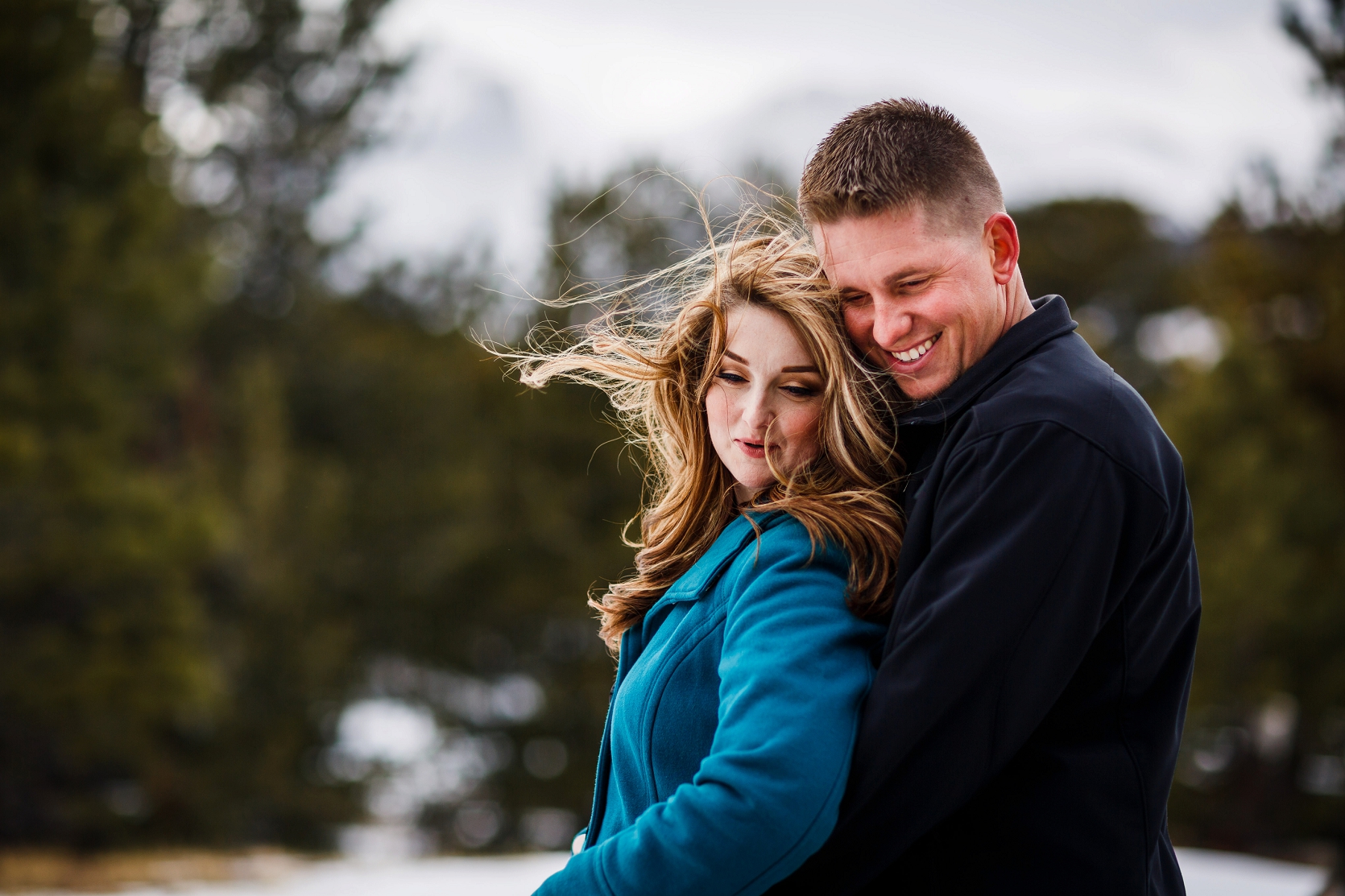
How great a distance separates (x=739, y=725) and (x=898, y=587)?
0.83 feet

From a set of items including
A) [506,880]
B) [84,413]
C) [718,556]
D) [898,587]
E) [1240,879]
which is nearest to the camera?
[898,587]

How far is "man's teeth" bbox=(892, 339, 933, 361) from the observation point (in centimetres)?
146

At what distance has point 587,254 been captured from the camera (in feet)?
35.7

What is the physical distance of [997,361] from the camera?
140 centimetres

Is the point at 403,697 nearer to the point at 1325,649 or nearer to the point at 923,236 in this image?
the point at 1325,649

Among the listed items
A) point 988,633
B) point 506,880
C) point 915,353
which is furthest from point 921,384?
point 506,880

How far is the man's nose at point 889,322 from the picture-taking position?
1442 millimetres

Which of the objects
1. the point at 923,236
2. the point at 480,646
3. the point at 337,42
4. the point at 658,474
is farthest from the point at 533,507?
the point at 923,236

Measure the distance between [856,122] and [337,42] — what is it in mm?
13458

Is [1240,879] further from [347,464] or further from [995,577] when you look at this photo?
[347,464]

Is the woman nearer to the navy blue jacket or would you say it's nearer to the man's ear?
the navy blue jacket

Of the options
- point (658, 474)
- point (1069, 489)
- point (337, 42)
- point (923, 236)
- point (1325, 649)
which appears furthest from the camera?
point (337, 42)

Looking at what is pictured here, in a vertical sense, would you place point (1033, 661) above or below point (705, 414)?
below

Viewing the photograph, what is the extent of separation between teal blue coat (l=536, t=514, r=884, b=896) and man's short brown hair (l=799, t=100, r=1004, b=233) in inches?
15.4
